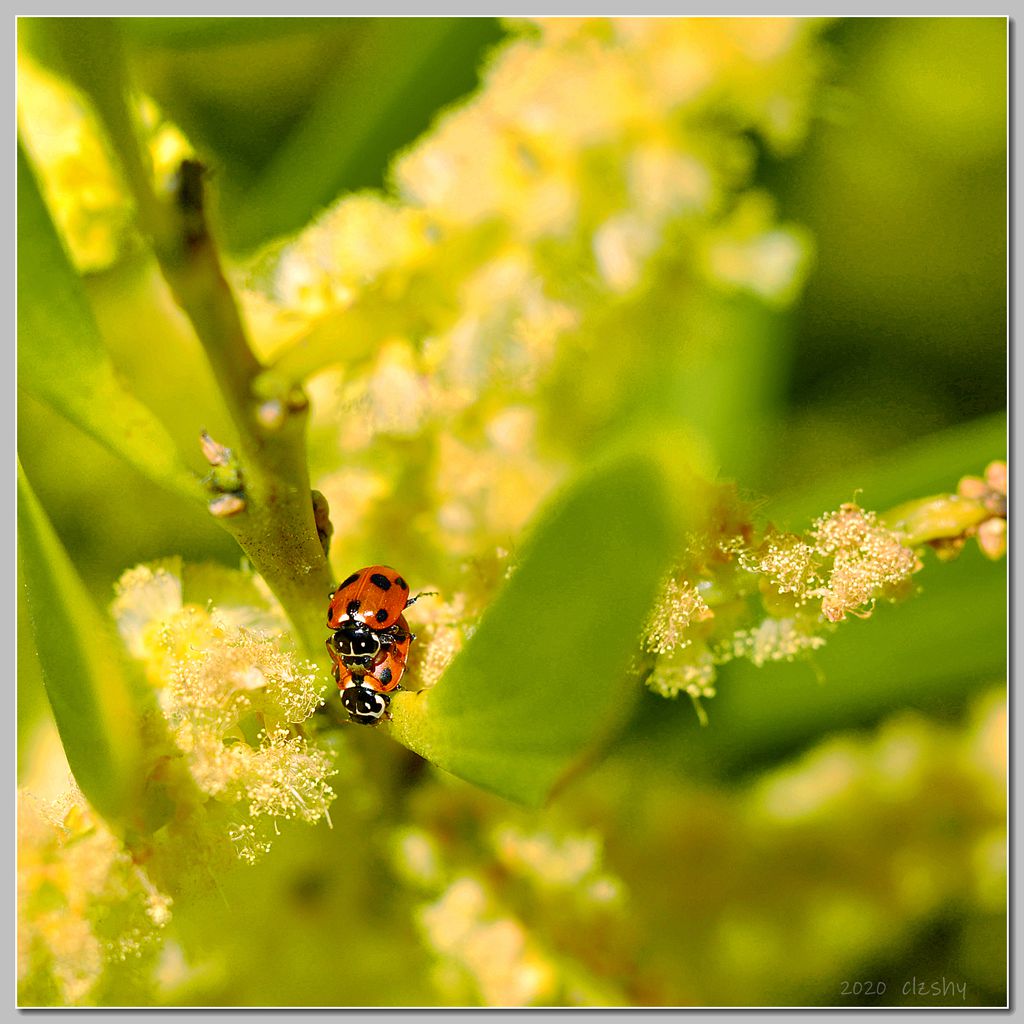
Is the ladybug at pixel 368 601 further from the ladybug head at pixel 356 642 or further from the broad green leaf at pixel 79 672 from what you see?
the broad green leaf at pixel 79 672

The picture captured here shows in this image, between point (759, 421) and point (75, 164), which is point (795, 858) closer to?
point (759, 421)

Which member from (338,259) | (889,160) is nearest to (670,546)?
(338,259)

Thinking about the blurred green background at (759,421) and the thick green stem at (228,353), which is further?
the blurred green background at (759,421)

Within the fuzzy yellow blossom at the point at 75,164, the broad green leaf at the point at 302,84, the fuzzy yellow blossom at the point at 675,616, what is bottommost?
the fuzzy yellow blossom at the point at 675,616

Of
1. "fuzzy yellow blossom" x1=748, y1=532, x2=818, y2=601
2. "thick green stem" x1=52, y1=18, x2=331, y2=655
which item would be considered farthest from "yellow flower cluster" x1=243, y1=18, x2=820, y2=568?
"fuzzy yellow blossom" x1=748, y1=532, x2=818, y2=601

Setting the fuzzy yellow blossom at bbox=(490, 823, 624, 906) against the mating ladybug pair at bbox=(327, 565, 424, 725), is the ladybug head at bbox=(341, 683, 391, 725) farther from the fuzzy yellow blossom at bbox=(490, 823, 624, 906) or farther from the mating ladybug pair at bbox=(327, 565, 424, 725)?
the fuzzy yellow blossom at bbox=(490, 823, 624, 906)

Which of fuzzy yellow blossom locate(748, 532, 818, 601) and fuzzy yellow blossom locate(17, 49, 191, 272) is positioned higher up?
fuzzy yellow blossom locate(17, 49, 191, 272)

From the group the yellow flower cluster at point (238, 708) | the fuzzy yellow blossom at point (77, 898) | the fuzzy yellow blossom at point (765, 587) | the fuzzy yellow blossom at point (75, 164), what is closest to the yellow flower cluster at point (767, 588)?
the fuzzy yellow blossom at point (765, 587)
